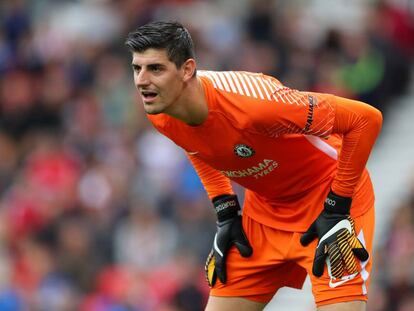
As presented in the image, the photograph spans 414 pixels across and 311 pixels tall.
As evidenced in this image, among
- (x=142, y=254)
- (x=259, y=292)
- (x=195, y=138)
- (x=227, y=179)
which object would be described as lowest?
(x=142, y=254)

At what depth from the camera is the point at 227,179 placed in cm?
694

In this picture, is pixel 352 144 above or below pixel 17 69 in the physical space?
above

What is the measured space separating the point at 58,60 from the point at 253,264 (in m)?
8.09

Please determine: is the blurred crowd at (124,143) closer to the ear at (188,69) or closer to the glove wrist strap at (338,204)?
the glove wrist strap at (338,204)

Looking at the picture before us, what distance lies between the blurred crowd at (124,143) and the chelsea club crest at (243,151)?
3355mm

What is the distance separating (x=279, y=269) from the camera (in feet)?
22.3

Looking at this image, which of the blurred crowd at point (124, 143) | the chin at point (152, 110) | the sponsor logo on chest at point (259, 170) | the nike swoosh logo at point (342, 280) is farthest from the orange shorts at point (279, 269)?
the blurred crowd at point (124, 143)

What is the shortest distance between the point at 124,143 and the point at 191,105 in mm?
6906

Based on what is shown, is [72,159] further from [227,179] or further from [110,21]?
[227,179]

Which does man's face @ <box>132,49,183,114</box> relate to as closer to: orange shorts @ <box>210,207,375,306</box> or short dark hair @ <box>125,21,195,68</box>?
short dark hair @ <box>125,21,195,68</box>

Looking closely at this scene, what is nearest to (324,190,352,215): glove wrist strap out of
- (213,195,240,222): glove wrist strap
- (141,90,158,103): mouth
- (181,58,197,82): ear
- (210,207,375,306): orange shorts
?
(210,207,375,306): orange shorts

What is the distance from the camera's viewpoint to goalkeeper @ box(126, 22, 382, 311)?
6113 millimetres

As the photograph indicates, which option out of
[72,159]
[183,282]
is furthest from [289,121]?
[72,159]

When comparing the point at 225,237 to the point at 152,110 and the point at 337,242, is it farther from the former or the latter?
the point at 152,110
